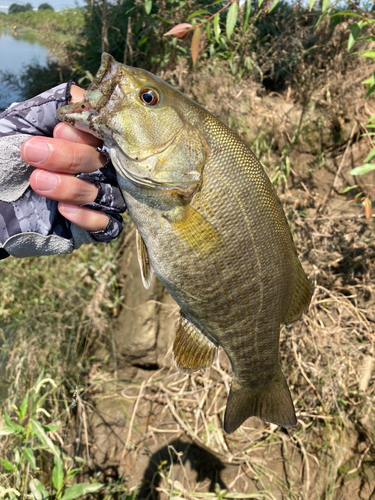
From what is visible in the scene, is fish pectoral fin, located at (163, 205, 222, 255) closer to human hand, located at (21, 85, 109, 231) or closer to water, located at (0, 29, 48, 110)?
human hand, located at (21, 85, 109, 231)

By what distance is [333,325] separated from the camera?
319cm

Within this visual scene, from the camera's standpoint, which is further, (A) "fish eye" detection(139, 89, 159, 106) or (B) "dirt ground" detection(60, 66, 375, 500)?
(B) "dirt ground" detection(60, 66, 375, 500)

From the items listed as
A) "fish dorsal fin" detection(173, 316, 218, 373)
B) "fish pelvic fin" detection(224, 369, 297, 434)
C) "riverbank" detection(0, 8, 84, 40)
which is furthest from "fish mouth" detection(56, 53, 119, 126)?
"riverbank" detection(0, 8, 84, 40)

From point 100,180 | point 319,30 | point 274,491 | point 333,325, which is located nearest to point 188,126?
point 100,180

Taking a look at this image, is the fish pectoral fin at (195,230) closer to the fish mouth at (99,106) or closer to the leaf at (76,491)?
the fish mouth at (99,106)

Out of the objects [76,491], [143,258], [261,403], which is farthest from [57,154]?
[76,491]

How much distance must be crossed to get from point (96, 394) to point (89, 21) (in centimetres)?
509

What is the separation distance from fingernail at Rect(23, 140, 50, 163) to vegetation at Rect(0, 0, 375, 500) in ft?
4.94

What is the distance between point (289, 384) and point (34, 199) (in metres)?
2.57

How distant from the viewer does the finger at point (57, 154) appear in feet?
4.17

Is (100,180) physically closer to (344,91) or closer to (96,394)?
(96,394)

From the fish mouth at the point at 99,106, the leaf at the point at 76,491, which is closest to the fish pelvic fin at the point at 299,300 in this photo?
the fish mouth at the point at 99,106

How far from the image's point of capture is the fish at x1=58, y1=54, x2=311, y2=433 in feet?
3.95

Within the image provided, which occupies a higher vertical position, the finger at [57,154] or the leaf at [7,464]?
the finger at [57,154]
